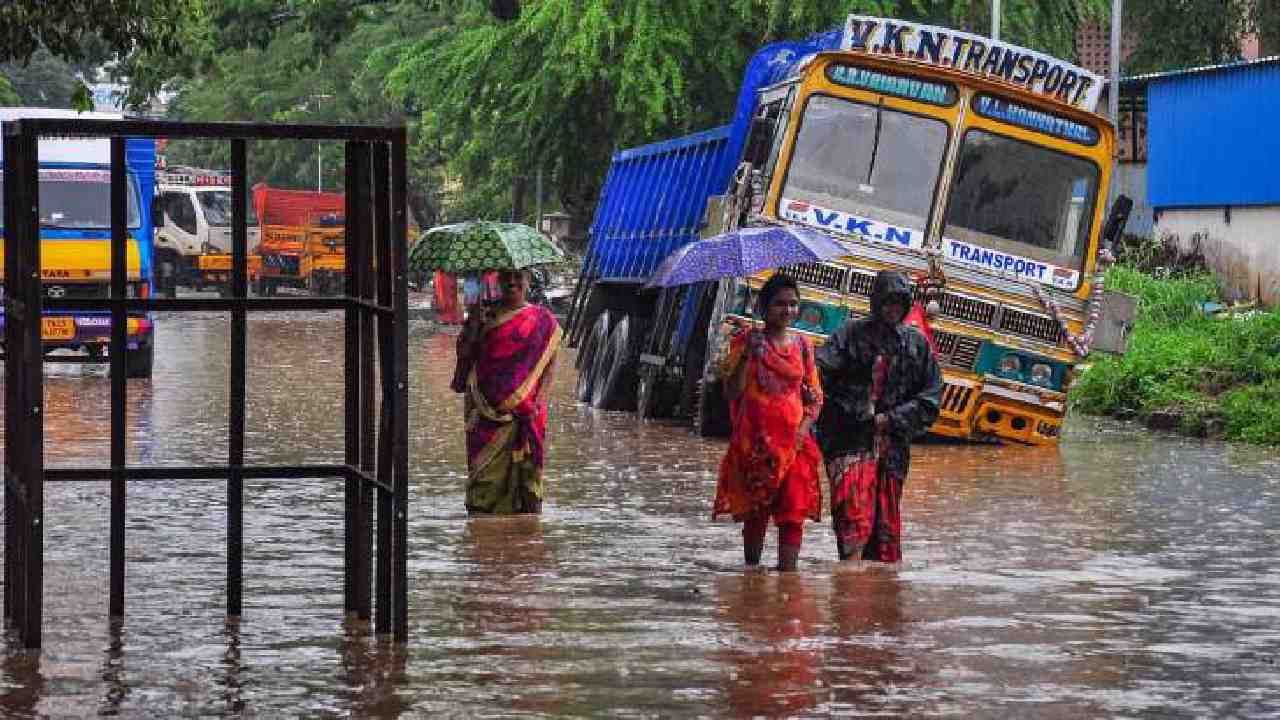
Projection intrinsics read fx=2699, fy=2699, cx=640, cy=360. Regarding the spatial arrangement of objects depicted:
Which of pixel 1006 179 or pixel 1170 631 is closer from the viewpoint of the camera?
pixel 1170 631

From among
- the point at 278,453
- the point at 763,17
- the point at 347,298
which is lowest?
the point at 278,453

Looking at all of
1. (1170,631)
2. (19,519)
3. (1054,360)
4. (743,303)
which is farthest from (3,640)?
(1054,360)

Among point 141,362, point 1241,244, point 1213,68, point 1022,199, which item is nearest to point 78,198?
point 141,362

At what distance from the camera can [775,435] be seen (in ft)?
39.6

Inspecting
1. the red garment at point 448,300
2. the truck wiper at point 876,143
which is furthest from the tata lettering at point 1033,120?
the red garment at point 448,300

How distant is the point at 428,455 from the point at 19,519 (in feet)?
29.6

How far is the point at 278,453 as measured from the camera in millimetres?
18812

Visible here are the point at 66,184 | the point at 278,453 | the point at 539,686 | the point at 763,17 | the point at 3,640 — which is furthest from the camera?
the point at 763,17

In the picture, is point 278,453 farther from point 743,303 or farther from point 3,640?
point 3,640

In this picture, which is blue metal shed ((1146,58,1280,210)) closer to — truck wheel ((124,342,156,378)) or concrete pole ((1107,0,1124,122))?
Result: concrete pole ((1107,0,1124,122))

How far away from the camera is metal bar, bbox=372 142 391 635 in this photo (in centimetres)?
954

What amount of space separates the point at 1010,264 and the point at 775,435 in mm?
8490

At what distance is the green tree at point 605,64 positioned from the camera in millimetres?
35594

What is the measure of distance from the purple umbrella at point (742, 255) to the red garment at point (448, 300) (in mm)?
31722
